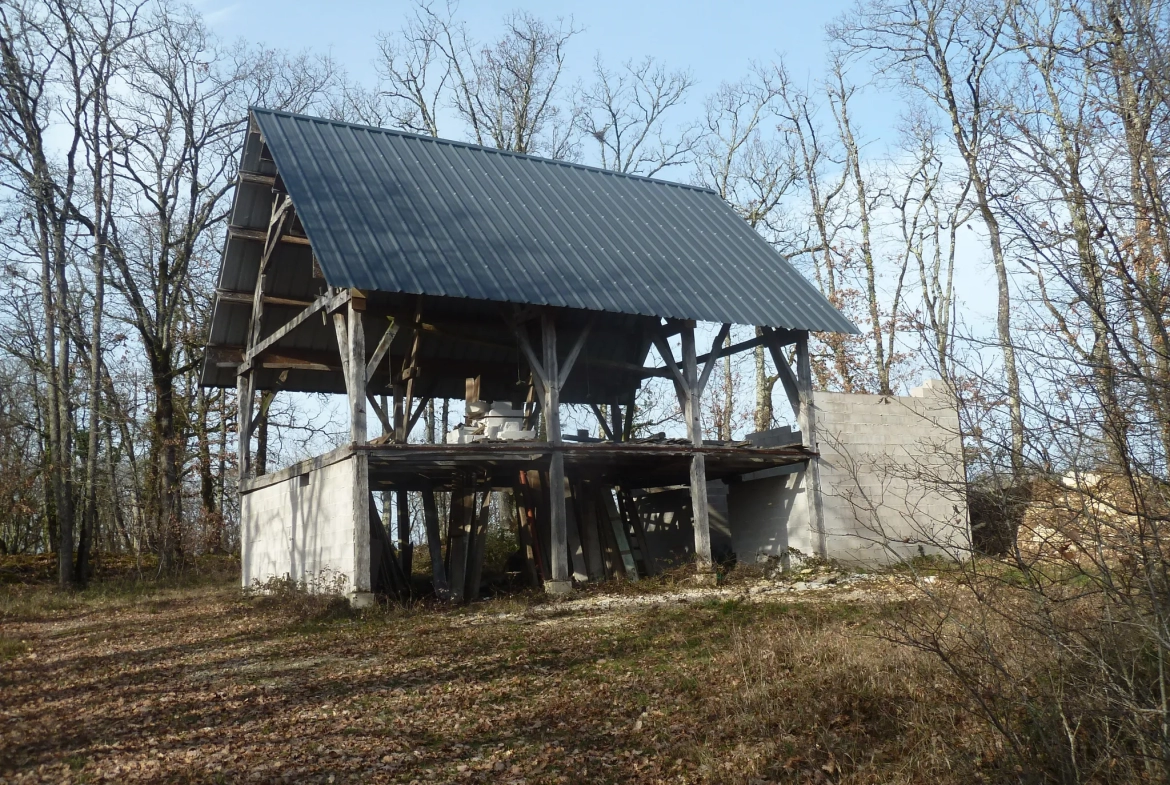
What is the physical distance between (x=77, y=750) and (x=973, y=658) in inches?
267

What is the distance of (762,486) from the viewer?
19.5 metres

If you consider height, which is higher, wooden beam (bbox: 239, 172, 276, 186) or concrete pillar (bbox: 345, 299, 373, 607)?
wooden beam (bbox: 239, 172, 276, 186)

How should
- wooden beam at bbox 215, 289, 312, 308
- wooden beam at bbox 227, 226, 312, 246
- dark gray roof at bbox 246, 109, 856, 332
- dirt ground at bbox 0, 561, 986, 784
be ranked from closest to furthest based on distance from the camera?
dirt ground at bbox 0, 561, 986, 784, dark gray roof at bbox 246, 109, 856, 332, wooden beam at bbox 227, 226, 312, 246, wooden beam at bbox 215, 289, 312, 308

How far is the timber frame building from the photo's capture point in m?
15.5

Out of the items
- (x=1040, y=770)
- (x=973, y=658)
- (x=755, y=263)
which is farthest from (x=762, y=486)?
(x=1040, y=770)

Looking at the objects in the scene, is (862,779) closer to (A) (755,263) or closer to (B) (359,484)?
(B) (359,484)

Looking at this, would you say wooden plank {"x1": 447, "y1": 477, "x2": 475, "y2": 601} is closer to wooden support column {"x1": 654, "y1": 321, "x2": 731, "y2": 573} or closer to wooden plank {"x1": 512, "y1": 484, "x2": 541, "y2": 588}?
wooden plank {"x1": 512, "y1": 484, "x2": 541, "y2": 588}

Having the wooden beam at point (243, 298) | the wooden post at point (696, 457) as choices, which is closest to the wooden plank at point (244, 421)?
the wooden beam at point (243, 298)

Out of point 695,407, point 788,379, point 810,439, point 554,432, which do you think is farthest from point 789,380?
point 554,432

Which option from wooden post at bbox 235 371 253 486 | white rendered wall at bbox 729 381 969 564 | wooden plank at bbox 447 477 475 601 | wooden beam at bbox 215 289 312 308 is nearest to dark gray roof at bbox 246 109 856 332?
white rendered wall at bbox 729 381 969 564

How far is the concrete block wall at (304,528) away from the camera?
15.0 meters

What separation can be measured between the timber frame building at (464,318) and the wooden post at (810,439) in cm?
4

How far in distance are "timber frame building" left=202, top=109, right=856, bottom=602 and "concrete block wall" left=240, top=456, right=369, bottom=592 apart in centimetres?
7

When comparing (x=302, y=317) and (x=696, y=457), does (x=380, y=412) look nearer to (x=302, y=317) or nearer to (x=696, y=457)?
(x=302, y=317)
